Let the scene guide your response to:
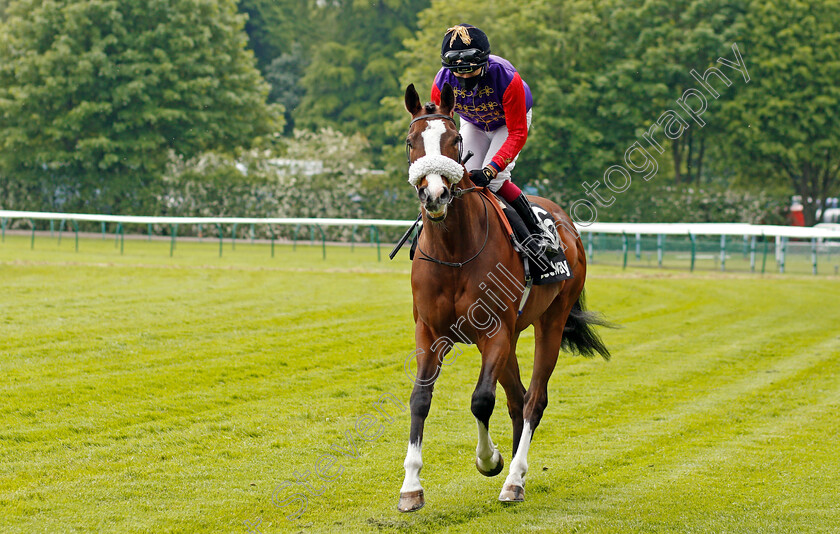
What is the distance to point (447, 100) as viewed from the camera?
5043mm

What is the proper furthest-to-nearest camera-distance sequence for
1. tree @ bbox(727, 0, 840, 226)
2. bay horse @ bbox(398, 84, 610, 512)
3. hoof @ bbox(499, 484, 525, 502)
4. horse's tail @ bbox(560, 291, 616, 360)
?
tree @ bbox(727, 0, 840, 226), horse's tail @ bbox(560, 291, 616, 360), hoof @ bbox(499, 484, 525, 502), bay horse @ bbox(398, 84, 610, 512)

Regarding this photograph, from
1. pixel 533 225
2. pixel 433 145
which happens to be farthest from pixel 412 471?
pixel 533 225

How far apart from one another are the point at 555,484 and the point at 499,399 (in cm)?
288

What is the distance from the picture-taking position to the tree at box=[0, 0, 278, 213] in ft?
104

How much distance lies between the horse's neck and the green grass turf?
145 centimetres

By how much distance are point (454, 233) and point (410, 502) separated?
4.84 feet

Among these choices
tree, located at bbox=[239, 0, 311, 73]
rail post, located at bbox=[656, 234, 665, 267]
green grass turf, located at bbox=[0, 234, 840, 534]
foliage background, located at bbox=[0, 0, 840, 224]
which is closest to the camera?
green grass turf, located at bbox=[0, 234, 840, 534]

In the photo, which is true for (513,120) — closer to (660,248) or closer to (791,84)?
(660,248)

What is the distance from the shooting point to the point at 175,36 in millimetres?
32875

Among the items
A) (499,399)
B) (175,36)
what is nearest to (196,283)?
(499,399)

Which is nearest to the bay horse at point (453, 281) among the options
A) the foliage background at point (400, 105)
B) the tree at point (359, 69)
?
the foliage background at point (400, 105)

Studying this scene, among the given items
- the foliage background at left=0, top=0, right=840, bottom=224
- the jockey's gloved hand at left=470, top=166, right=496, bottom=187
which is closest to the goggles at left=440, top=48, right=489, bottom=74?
the jockey's gloved hand at left=470, top=166, right=496, bottom=187

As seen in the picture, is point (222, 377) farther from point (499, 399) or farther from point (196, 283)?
point (196, 283)

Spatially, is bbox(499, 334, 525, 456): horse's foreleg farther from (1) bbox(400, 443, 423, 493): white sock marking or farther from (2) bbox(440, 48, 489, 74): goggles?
(2) bbox(440, 48, 489, 74): goggles
